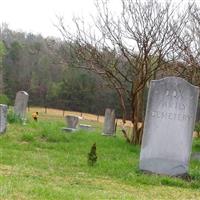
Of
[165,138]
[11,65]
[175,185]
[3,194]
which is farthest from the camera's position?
[11,65]

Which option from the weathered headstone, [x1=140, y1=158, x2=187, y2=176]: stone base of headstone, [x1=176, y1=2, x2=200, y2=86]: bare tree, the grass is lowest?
the grass

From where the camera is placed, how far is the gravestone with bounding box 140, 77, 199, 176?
1005 cm

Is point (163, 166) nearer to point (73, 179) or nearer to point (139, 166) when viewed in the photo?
point (139, 166)

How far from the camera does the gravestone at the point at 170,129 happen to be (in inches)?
396

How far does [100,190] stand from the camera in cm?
729

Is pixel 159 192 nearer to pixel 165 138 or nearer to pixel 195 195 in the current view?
pixel 195 195

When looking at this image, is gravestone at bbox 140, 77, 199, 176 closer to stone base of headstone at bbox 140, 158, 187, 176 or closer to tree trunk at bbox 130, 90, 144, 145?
stone base of headstone at bbox 140, 158, 187, 176

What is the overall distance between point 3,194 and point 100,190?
6.90 feet

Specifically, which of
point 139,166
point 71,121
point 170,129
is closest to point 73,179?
point 139,166

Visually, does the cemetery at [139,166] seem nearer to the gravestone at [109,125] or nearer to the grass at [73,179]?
the grass at [73,179]

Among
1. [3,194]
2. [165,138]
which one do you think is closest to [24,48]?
[165,138]

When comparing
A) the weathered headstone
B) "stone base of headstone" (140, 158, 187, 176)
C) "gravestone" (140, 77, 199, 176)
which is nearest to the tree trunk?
the weathered headstone

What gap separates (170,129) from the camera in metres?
10.1

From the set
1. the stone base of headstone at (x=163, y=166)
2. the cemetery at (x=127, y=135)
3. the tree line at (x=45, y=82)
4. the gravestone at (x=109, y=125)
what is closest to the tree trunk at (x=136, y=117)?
the cemetery at (x=127, y=135)
